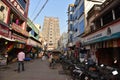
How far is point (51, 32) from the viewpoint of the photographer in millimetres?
108375

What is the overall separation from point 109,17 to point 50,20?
320ft

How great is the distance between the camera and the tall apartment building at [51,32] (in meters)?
107

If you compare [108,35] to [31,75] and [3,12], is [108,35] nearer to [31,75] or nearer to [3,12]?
[31,75]

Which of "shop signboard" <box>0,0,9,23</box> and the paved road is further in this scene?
"shop signboard" <box>0,0,9,23</box>

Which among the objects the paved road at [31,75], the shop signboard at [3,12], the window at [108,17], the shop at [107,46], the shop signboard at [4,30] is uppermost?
the shop signboard at [3,12]

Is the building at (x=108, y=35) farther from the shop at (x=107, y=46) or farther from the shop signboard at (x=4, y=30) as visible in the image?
the shop signboard at (x=4, y=30)

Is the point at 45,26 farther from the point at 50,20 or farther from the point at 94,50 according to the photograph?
the point at 94,50

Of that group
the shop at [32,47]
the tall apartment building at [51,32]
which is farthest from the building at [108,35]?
the tall apartment building at [51,32]

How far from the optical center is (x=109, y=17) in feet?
49.9

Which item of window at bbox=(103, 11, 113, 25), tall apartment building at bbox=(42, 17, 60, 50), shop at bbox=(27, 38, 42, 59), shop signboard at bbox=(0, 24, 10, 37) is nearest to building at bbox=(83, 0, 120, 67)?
window at bbox=(103, 11, 113, 25)

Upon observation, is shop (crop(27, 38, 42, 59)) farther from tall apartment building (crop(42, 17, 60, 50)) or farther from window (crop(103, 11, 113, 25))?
tall apartment building (crop(42, 17, 60, 50))

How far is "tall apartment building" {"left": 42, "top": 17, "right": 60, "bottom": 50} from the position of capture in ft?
352

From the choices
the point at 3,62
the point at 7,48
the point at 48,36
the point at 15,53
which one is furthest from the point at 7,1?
the point at 48,36

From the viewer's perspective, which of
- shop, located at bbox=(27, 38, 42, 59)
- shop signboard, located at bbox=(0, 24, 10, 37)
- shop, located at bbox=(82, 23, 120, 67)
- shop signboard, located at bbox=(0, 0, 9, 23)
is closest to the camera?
shop, located at bbox=(82, 23, 120, 67)
